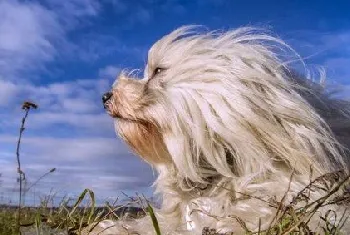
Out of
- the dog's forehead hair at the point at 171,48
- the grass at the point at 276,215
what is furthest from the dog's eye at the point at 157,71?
the grass at the point at 276,215

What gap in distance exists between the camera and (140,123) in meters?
5.14

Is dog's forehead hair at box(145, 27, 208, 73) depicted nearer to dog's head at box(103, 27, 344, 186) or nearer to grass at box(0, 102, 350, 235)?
dog's head at box(103, 27, 344, 186)

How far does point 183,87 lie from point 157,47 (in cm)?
61

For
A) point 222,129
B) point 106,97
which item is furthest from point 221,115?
point 106,97

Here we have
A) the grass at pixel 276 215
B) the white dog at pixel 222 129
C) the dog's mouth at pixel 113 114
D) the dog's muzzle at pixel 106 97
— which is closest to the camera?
the grass at pixel 276 215

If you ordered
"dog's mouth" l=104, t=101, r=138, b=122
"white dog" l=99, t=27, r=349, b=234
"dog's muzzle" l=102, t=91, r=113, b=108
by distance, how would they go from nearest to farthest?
"white dog" l=99, t=27, r=349, b=234 < "dog's mouth" l=104, t=101, r=138, b=122 < "dog's muzzle" l=102, t=91, r=113, b=108

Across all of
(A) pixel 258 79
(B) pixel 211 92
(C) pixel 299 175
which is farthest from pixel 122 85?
(C) pixel 299 175

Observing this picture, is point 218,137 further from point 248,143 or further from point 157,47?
point 157,47

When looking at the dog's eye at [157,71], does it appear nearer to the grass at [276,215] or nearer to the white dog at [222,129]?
the white dog at [222,129]

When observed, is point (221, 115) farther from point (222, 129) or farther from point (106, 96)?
point (106, 96)

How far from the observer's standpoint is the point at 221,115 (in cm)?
492

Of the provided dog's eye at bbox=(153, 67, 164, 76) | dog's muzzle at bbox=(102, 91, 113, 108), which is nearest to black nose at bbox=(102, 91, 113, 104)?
dog's muzzle at bbox=(102, 91, 113, 108)

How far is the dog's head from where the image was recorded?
4.78m

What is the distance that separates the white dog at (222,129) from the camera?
4652 millimetres
